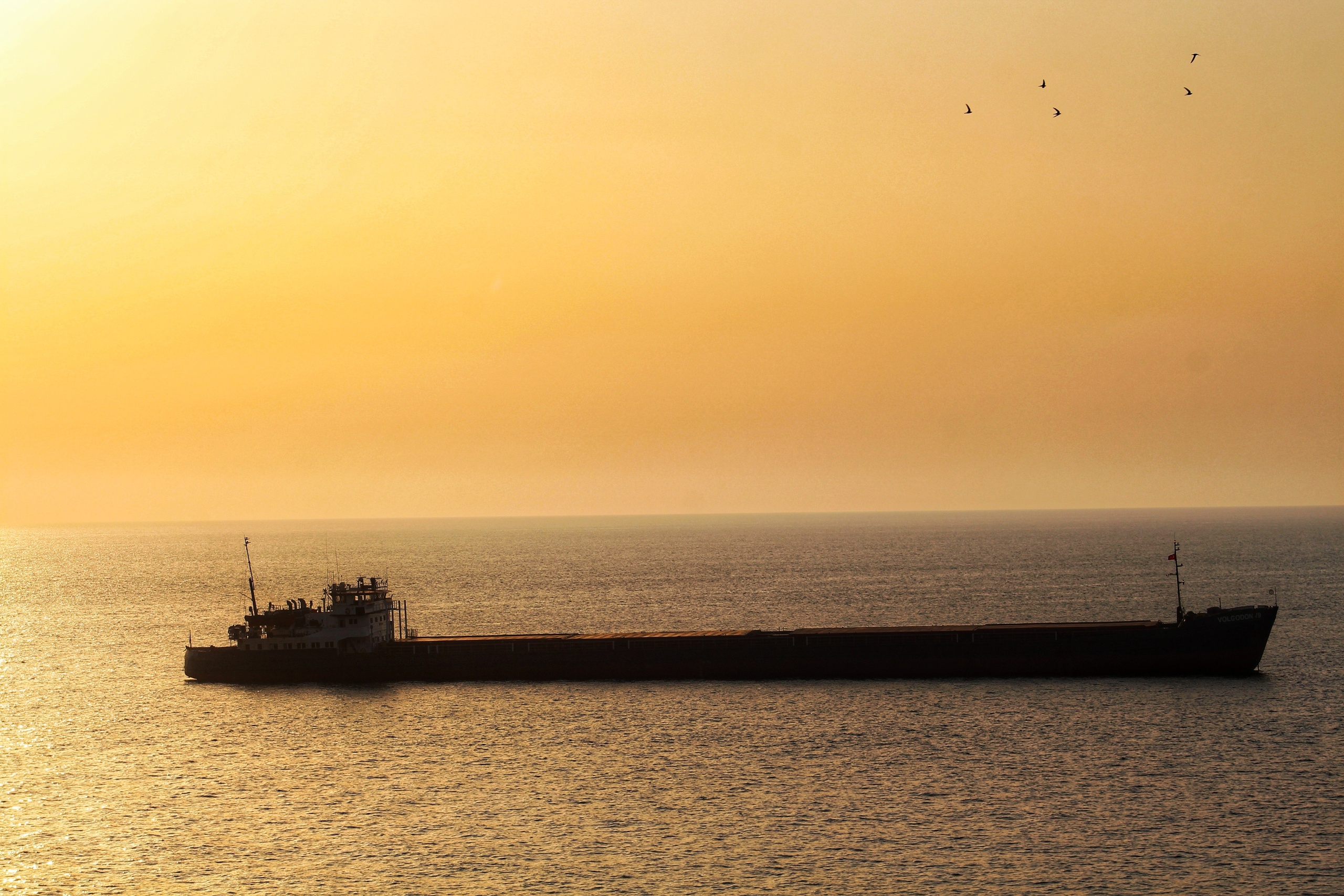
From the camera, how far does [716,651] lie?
81.5m

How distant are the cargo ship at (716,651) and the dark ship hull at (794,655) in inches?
3.0

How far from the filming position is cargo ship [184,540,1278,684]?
76.2 m

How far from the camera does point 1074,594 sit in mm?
143125

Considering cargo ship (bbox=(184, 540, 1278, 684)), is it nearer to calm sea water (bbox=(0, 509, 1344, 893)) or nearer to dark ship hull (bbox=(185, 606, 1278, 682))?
dark ship hull (bbox=(185, 606, 1278, 682))

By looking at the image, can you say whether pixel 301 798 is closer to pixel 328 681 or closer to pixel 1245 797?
pixel 328 681

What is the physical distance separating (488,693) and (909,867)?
41.9 m

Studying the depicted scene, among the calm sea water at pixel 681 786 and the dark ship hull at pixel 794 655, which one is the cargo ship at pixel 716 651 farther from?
the calm sea water at pixel 681 786

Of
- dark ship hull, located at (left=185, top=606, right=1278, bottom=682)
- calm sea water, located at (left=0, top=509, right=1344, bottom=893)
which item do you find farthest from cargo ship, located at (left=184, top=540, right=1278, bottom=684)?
calm sea water, located at (left=0, top=509, right=1344, bottom=893)

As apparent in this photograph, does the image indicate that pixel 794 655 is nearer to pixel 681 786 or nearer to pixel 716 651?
pixel 716 651

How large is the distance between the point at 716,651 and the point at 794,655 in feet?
17.9

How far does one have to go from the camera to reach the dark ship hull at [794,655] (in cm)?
7612

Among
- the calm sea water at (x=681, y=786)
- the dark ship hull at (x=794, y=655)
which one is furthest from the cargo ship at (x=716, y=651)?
the calm sea water at (x=681, y=786)

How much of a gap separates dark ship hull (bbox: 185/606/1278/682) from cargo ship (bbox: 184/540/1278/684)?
8 centimetres

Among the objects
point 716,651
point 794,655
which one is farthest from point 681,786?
point 716,651
